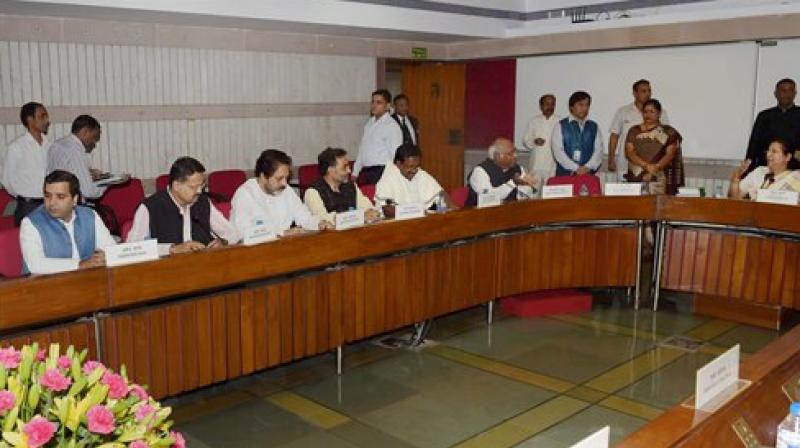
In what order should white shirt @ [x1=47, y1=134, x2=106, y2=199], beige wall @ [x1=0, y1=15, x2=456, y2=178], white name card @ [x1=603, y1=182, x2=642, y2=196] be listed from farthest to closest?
1. beige wall @ [x1=0, y1=15, x2=456, y2=178]
2. white name card @ [x1=603, y1=182, x2=642, y2=196]
3. white shirt @ [x1=47, y1=134, x2=106, y2=199]

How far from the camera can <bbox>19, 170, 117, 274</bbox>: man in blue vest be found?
11.1ft

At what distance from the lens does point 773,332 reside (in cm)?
527

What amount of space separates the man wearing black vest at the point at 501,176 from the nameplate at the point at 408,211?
0.98m

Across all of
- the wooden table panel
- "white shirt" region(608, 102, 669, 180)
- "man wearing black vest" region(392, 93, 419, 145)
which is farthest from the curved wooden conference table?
"man wearing black vest" region(392, 93, 419, 145)

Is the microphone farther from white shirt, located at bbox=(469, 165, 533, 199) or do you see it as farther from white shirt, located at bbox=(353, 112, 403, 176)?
white shirt, located at bbox=(353, 112, 403, 176)

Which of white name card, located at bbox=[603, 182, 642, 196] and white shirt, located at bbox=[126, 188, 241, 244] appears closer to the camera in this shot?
white shirt, located at bbox=[126, 188, 241, 244]

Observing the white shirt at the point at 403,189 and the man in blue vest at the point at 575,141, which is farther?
the man in blue vest at the point at 575,141

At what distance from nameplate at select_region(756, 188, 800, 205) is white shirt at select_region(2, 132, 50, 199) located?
5130 millimetres

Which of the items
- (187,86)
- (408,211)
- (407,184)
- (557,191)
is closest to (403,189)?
(407,184)

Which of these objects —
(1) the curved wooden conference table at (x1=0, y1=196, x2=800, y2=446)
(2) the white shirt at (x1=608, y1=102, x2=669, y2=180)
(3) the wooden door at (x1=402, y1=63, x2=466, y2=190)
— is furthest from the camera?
(3) the wooden door at (x1=402, y1=63, x2=466, y2=190)

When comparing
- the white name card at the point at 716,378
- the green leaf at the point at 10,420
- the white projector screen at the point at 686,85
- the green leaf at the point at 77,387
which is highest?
the white projector screen at the point at 686,85

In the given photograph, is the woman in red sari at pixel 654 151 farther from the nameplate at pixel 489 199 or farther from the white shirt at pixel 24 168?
the white shirt at pixel 24 168

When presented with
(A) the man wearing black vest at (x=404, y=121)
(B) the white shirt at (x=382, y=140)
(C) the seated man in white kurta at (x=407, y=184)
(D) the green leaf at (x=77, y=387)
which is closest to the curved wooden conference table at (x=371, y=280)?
(C) the seated man in white kurta at (x=407, y=184)

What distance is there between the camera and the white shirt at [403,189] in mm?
5410
